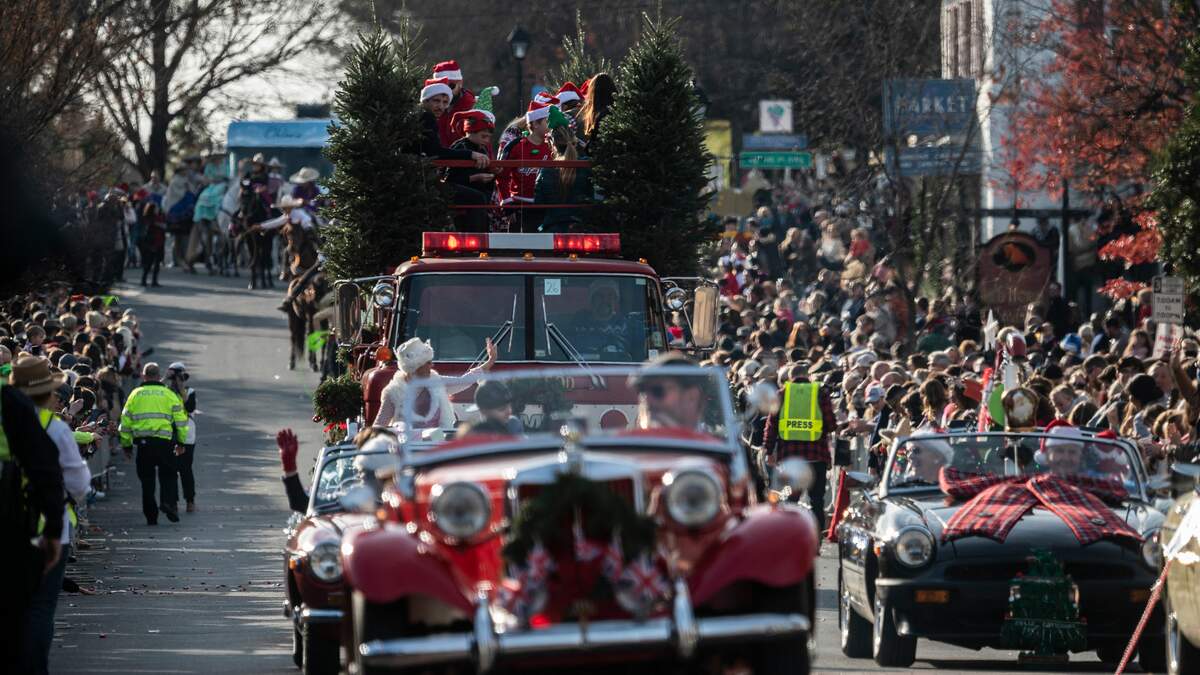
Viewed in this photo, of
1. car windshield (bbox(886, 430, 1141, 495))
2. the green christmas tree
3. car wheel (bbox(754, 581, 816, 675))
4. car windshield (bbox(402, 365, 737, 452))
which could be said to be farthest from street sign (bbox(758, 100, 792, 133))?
car wheel (bbox(754, 581, 816, 675))

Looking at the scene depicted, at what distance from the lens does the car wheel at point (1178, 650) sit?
11.6 m

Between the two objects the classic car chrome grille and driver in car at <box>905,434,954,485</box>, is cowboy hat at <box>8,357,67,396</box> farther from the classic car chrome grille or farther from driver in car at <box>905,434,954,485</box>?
driver in car at <box>905,434,954,485</box>

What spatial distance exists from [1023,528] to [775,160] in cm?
2746

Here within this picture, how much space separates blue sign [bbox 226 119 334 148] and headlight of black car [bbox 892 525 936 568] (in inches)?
1475

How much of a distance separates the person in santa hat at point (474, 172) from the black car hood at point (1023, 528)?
6356 mm

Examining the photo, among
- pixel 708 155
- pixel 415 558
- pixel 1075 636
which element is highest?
pixel 708 155

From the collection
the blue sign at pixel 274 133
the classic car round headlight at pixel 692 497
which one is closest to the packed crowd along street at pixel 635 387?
the classic car round headlight at pixel 692 497

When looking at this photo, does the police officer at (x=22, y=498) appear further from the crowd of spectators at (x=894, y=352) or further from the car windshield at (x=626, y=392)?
the crowd of spectators at (x=894, y=352)

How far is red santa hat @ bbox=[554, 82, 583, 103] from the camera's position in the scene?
65.8ft

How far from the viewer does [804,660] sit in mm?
9297

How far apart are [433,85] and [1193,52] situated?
7.86 meters

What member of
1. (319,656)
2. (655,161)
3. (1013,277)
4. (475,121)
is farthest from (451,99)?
(1013,277)

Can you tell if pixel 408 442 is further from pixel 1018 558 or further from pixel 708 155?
pixel 708 155

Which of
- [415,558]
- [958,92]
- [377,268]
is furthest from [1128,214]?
[415,558]
